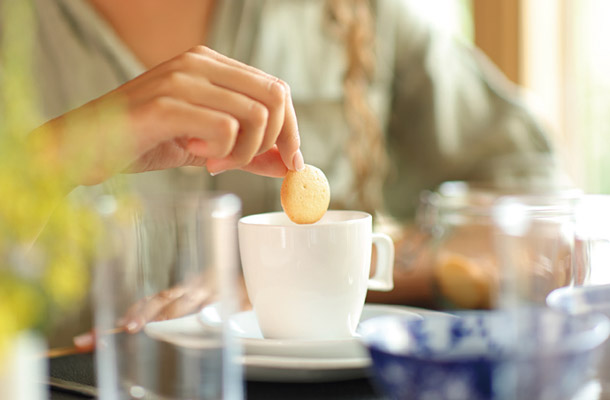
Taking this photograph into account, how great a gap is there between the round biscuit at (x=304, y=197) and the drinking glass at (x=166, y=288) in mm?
187

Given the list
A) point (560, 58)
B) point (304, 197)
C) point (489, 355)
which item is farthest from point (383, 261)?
point (560, 58)

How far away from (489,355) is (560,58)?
1.83 metres

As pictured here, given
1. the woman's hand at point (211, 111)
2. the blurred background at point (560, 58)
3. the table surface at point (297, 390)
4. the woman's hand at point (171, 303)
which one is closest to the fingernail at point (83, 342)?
the table surface at point (297, 390)

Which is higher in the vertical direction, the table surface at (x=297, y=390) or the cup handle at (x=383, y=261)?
the cup handle at (x=383, y=261)

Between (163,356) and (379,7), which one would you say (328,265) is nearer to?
(163,356)

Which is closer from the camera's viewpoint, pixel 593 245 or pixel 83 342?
pixel 593 245

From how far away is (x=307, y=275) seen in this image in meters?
0.62

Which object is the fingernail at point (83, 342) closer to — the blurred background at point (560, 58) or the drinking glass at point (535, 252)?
the drinking glass at point (535, 252)

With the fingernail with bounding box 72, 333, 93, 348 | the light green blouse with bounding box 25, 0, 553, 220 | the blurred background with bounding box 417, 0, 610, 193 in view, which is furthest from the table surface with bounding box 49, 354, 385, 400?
the blurred background with bounding box 417, 0, 610, 193

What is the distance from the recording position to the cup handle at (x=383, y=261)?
72 cm

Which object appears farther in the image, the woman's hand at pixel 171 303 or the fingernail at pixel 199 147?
the fingernail at pixel 199 147

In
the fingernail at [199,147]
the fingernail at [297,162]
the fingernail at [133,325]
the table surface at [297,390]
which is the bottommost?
the table surface at [297,390]

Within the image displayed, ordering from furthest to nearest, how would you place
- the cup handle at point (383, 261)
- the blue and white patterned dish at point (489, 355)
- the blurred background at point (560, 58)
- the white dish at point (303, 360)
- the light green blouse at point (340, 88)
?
the blurred background at point (560, 58), the light green blouse at point (340, 88), the cup handle at point (383, 261), the white dish at point (303, 360), the blue and white patterned dish at point (489, 355)

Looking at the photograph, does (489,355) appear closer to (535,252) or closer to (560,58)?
(535,252)
